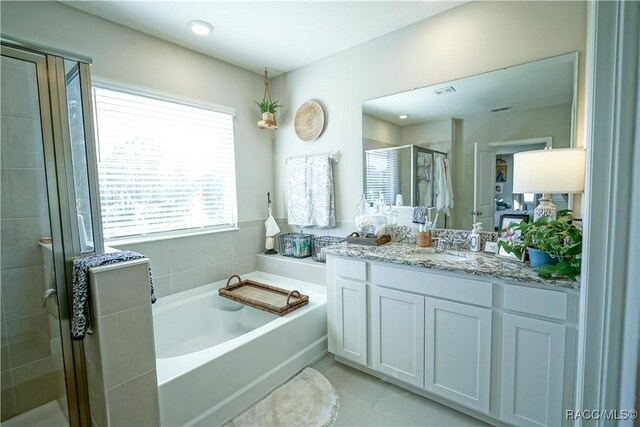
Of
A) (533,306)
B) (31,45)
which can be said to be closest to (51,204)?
(31,45)

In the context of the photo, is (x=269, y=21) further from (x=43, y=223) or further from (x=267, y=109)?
(x=43, y=223)

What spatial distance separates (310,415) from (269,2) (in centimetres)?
262

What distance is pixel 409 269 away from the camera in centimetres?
178

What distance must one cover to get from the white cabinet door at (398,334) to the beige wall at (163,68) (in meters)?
1.69

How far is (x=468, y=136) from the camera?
2035 millimetres

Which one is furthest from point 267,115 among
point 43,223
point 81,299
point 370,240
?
point 81,299

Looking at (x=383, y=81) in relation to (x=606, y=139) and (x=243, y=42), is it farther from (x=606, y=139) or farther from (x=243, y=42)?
(x=606, y=139)

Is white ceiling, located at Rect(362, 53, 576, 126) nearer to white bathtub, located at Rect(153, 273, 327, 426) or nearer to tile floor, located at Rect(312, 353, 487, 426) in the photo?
white bathtub, located at Rect(153, 273, 327, 426)

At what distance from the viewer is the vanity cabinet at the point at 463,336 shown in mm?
1375

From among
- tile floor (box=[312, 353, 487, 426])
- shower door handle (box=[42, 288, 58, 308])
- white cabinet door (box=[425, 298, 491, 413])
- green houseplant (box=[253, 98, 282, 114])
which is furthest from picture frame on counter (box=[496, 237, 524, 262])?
shower door handle (box=[42, 288, 58, 308])

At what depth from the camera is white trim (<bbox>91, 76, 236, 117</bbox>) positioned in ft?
6.62

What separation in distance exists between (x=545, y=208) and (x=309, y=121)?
2.03 metres

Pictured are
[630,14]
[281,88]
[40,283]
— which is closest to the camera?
[630,14]

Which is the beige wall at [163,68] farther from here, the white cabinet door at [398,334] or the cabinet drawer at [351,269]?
the white cabinet door at [398,334]
